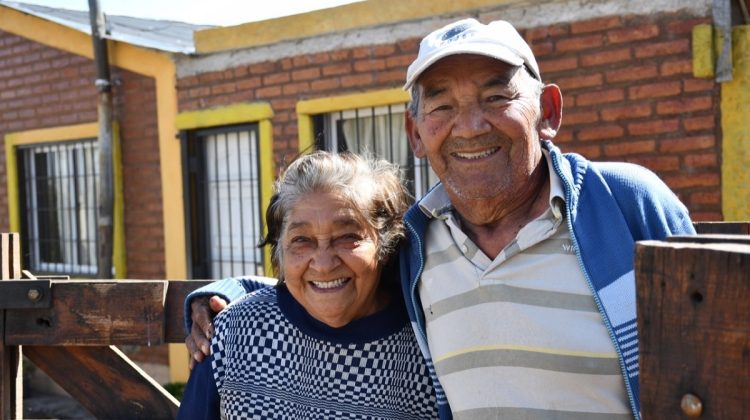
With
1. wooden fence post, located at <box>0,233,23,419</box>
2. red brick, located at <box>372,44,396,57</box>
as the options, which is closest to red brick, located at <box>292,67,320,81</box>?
red brick, located at <box>372,44,396,57</box>

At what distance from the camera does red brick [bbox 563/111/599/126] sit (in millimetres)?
4934

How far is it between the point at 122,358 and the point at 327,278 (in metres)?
0.93

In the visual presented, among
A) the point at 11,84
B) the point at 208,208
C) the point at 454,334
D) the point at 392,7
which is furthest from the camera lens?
the point at 11,84

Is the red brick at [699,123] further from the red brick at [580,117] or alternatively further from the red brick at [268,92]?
the red brick at [268,92]

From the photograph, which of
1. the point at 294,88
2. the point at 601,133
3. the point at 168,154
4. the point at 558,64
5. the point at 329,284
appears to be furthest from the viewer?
the point at 168,154

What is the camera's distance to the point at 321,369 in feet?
6.72

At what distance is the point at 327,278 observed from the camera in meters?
2.02

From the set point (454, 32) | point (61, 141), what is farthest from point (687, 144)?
point (61, 141)

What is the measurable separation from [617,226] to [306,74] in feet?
15.6

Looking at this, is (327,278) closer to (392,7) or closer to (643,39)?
(643,39)

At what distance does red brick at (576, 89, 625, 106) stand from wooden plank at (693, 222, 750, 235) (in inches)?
107

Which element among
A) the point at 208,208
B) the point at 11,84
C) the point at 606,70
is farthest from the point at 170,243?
the point at 606,70

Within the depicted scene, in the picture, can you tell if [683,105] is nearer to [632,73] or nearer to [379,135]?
[632,73]

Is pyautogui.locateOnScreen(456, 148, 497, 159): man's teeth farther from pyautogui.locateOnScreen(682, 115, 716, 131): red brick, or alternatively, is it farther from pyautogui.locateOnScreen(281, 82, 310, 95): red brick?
pyautogui.locateOnScreen(281, 82, 310, 95): red brick
